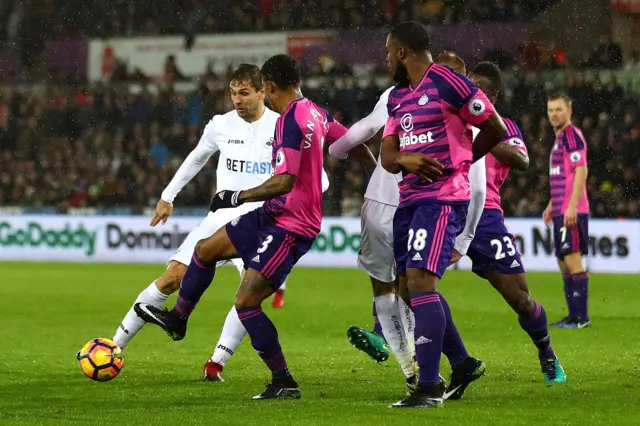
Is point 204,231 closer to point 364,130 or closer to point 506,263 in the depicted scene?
point 364,130

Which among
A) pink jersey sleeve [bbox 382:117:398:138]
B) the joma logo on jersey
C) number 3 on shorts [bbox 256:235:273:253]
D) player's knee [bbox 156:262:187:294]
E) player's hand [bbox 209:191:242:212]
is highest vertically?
pink jersey sleeve [bbox 382:117:398:138]

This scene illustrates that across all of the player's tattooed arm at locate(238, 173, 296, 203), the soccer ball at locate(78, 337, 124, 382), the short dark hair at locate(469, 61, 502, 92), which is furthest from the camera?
the short dark hair at locate(469, 61, 502, 92)

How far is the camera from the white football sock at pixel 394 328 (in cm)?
677

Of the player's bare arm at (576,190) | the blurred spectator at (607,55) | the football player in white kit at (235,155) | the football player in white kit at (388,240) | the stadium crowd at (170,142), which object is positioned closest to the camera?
the football player in white kit at (388,240)

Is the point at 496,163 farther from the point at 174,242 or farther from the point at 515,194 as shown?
the point at 174,242

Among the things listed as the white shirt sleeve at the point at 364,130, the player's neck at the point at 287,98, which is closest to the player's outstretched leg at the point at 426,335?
the white shirt sleeve at the point at 364,130

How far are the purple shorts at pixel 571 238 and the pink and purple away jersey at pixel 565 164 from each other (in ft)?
0.34

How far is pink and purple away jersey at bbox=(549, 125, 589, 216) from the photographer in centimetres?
1108

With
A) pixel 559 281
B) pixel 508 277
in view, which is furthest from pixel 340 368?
pixel 559 281

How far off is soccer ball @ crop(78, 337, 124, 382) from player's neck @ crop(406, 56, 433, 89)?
2587 millimetres

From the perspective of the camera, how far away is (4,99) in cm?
2744

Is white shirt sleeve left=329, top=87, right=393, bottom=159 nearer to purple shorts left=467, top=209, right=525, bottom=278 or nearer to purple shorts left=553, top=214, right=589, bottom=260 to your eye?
purple shorts left=467, top=209, right=525, bottom=278

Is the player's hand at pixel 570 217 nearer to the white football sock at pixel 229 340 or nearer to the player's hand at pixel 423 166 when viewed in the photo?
the white football sock at pixel 229 340

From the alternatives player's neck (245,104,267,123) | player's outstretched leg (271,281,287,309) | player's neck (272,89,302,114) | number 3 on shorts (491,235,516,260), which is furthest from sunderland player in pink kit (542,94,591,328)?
player's neck (272,89,302,114)
